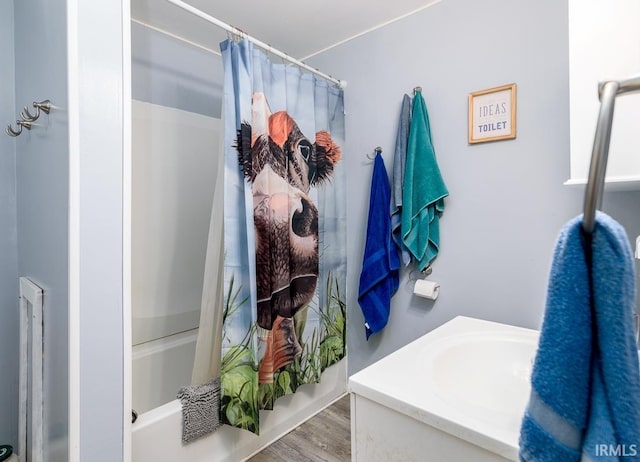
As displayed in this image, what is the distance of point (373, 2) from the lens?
1625 millimetres

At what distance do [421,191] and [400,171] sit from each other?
17 cm

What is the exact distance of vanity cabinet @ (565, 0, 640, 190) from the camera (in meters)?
0.82

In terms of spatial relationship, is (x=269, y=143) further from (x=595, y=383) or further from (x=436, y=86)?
(x=595, y=383)

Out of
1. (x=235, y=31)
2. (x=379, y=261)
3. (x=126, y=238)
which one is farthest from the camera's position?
(x=379, y=261)

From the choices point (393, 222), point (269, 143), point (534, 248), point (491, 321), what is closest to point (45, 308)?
point (269, 143)

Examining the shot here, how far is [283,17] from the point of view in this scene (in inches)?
68.5

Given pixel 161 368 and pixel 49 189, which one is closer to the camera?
pixel 49 189

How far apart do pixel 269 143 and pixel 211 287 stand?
0.70 m

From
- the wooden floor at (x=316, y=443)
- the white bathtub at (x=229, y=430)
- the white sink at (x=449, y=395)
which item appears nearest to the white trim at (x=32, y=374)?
the white bathtub at (x=229, y=430)
